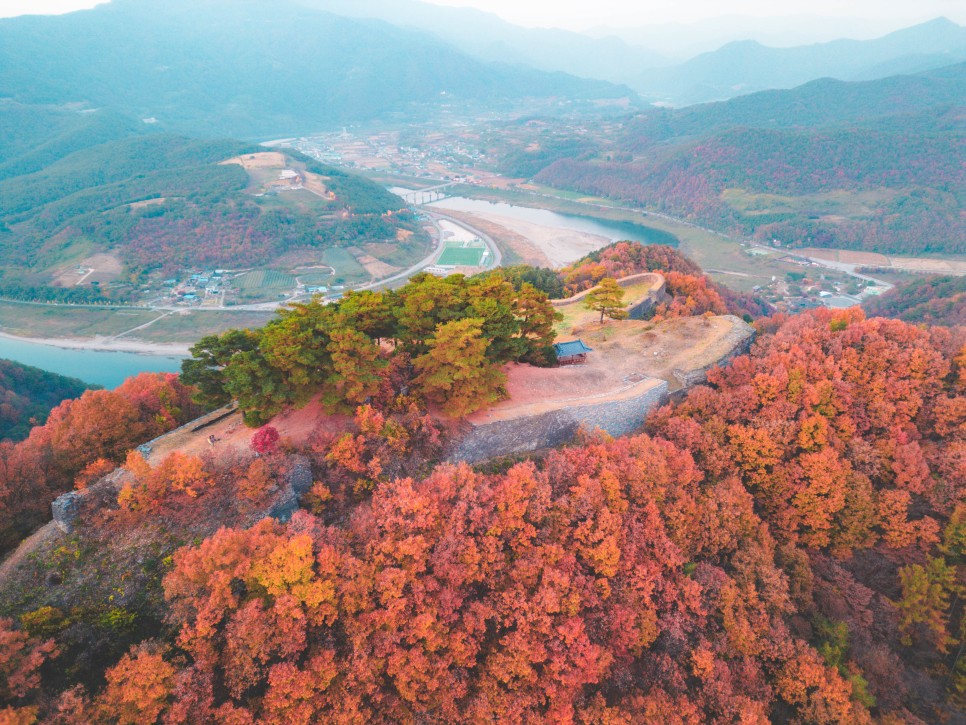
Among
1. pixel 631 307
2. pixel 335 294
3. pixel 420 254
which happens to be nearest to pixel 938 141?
pixel 420 254

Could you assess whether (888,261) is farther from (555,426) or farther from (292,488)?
(292,488)

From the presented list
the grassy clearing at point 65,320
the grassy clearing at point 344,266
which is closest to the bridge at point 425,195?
the grassy clearing at point 344,266

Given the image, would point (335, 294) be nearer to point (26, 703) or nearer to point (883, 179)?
point (26, 703)

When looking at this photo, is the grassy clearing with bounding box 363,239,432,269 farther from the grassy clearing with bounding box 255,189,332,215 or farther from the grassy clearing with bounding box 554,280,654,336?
the grassy clearing with bounding box 554,280,654,336

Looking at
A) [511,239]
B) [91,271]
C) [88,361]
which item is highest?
[511,239]

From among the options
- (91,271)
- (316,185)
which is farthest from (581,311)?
(316,185)

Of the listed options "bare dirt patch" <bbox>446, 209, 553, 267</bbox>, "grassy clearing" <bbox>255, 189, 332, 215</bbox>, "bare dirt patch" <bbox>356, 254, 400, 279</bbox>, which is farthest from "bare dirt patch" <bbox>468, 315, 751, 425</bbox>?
"grassy clearing" <bbox>255, 189, 332, 215</bbox>

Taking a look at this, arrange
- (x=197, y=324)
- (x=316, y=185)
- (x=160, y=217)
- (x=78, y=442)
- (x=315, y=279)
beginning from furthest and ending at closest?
(x=316, y=185)
(x=160, y=217)
(x=315, y=279)
(x=197, y=324)
(x=78, y=442)
